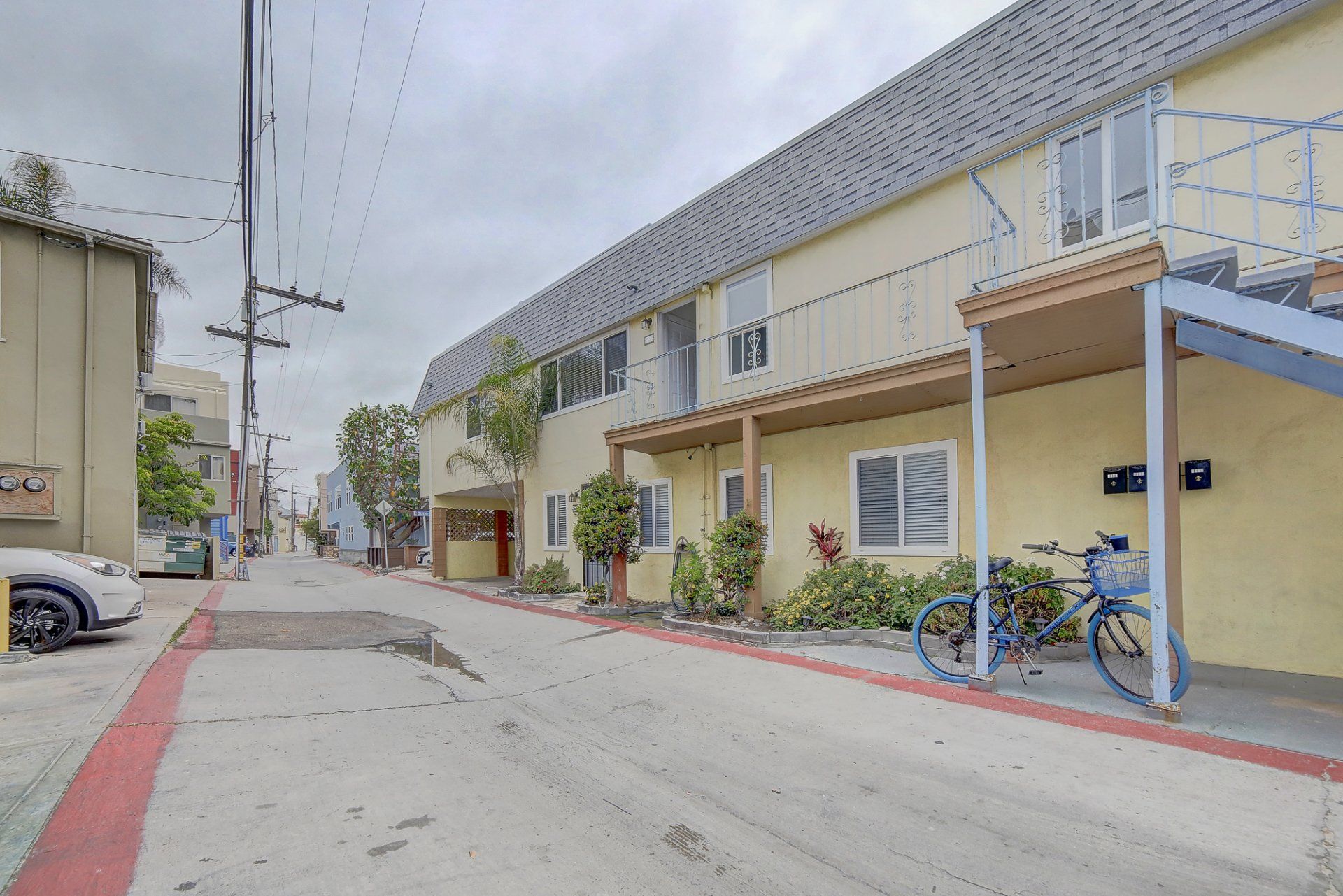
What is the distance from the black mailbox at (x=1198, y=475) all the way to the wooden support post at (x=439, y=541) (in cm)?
1793

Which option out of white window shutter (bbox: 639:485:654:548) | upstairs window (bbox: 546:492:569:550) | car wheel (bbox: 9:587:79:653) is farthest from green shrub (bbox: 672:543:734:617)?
car wheel (bbox: 9:587:79:653)

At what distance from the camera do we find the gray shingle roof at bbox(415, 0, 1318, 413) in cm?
610

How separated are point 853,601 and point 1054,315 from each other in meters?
3.93

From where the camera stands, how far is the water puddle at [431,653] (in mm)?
6895

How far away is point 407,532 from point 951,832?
1118 inches

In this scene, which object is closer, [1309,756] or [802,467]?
[1309,756]

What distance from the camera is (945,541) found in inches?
307

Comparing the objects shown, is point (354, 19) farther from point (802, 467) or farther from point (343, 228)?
point (802, 467)

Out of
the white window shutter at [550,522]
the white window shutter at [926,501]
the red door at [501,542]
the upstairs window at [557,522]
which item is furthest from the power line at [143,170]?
the red door at [501,542]

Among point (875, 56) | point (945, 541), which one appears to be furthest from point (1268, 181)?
point (875, 56)

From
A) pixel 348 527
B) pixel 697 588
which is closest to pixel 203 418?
pixel 348 527

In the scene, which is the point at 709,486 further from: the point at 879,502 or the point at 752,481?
the point at 879,502

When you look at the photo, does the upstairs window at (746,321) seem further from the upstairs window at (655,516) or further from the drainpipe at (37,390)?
the drainpipe at (37,390)

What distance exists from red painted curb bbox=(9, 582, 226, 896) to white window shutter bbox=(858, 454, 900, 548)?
729cm
